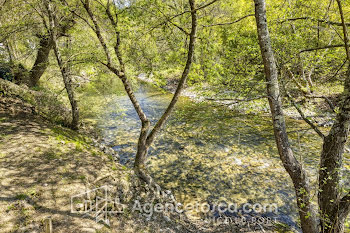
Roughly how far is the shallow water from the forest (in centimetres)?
7

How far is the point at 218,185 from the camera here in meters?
7.18

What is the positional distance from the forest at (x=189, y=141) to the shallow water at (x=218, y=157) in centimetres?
7

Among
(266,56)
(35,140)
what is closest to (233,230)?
(266,56)

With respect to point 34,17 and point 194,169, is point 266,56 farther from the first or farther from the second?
point 34,17

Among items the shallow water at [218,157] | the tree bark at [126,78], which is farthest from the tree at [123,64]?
the shallow water at [218,157]

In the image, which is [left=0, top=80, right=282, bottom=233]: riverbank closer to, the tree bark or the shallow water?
→ the tree bark

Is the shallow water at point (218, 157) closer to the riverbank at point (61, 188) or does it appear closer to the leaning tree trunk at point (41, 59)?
the riverbank at point (61, 188)

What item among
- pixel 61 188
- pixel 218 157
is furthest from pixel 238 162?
pixel 61 188

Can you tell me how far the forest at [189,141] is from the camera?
386cm

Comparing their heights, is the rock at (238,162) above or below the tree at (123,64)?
below

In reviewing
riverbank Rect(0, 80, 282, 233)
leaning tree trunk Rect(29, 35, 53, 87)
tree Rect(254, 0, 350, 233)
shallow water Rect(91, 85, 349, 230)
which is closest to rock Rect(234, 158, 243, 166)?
shallow water Rect(91, 85, 349, 230)

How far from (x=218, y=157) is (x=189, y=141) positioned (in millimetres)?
2292

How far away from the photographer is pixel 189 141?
36.1 ft

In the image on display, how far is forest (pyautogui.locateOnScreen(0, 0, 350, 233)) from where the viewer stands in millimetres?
3855
